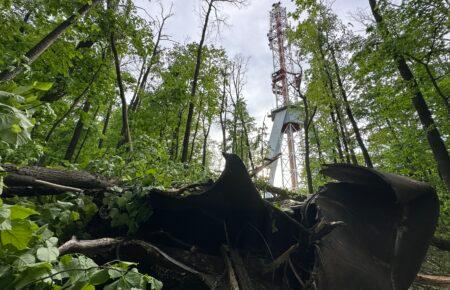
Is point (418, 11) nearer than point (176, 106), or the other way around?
point (418, 11)

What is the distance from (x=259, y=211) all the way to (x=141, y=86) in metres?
14.8

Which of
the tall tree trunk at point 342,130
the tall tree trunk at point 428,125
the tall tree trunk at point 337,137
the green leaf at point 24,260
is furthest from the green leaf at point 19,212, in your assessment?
the tall tree trunk at point 337,137

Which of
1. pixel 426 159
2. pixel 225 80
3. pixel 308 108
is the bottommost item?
pixel 426 159

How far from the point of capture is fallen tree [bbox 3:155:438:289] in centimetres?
241

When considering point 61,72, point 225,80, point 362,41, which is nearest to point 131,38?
point 61,72

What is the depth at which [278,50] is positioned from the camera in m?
28.2

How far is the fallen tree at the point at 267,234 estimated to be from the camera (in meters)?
2.41

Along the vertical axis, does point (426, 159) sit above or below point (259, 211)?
above

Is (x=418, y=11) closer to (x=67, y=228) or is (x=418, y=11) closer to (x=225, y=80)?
(x=67, y=228)

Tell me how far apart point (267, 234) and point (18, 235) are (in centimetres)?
205

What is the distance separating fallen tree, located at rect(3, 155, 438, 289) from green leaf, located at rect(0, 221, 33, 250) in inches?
39.4

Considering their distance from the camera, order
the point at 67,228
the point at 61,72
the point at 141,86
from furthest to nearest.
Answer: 1. the point at 141,86
2. the point at 61,72
3. the point at 67,228

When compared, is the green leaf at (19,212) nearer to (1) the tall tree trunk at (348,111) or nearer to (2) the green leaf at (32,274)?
(2) the green leaf at (32,274)

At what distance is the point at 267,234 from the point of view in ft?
9.16
